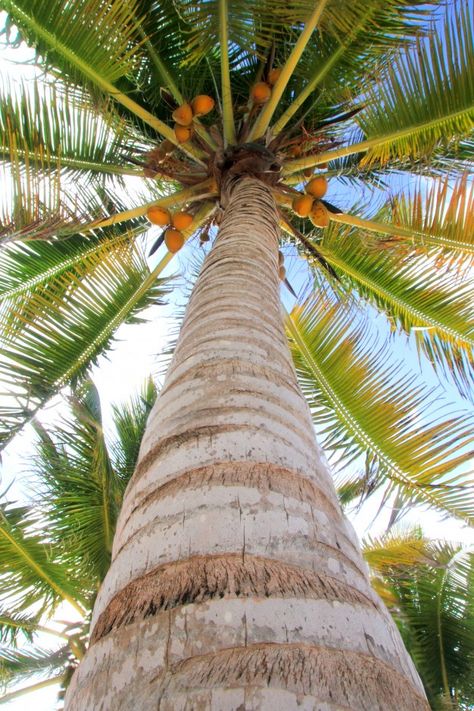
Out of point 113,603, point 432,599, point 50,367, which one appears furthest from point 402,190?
point 113,603

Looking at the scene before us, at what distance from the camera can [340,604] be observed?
912 millimetres

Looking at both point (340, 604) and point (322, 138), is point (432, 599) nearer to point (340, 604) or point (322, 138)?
point (322, 138)

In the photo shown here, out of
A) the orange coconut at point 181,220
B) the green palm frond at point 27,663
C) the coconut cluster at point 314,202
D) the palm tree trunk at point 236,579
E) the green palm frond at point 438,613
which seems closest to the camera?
the palm tree trunk at point 236,579

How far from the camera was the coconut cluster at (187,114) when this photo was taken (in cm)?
408

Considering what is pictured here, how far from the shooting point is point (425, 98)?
13.4ft

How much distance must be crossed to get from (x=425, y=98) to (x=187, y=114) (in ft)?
5.77

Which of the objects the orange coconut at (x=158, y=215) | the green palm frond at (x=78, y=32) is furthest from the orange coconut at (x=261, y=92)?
the orange coconut at (x=158, y=215)

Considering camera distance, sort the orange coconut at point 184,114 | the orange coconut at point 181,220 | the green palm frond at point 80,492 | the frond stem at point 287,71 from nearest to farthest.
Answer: the frond stem at point 287,71
the orange coconut at point 184,114
the orange coconut at point 181,220
the green palm frond at point 80,492

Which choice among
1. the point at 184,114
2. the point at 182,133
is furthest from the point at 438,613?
the point at 184,114

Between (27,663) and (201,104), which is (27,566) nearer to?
(27,663)

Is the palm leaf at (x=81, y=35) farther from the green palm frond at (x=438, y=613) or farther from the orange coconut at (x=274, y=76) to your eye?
the green palm frond at (x=438, y=613)

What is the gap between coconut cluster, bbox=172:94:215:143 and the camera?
4082mm

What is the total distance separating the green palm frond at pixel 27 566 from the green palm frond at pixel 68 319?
1.23 meters

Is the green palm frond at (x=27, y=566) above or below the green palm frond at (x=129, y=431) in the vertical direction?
below
